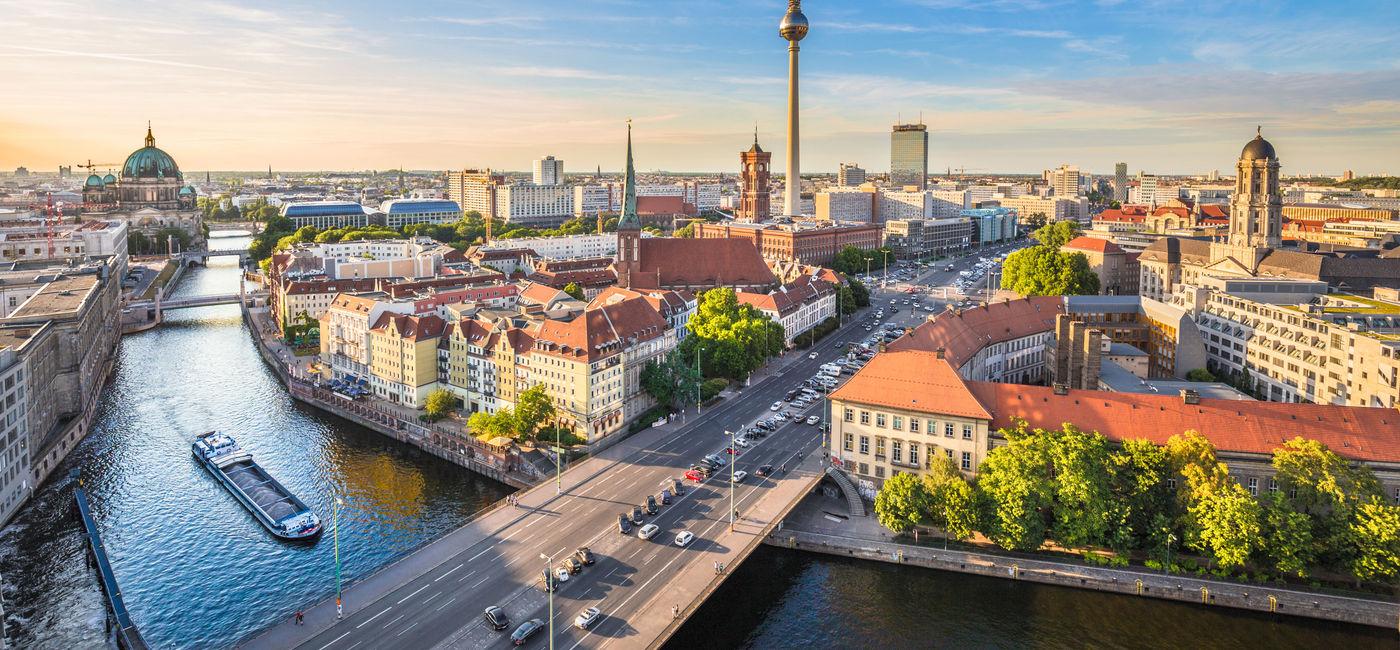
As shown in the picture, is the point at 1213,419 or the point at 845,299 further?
the point at 845,299

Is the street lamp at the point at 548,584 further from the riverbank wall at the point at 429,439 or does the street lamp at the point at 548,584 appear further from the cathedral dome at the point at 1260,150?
the cathedral dome at the point at 1260,150

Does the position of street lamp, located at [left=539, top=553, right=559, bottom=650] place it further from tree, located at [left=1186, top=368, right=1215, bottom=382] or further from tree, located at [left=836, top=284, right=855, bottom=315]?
tree, located at [left=836, top=284, right=855, bottom=315]

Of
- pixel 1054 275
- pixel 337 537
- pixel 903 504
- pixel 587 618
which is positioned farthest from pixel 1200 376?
pixel 337 537

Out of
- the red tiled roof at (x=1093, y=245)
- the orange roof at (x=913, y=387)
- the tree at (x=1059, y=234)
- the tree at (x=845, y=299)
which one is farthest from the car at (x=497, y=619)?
the tree at (x=1059, y=234)

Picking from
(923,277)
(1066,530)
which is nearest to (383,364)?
(1066,530)

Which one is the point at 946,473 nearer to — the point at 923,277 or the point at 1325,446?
the point at 1325,446

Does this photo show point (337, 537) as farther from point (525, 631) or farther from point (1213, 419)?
point (1213, 419)
